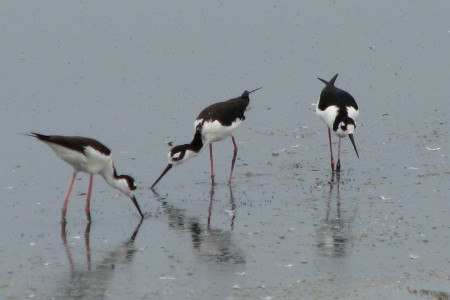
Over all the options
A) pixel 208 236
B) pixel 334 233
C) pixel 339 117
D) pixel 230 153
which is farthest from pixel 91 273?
pixel 339 117

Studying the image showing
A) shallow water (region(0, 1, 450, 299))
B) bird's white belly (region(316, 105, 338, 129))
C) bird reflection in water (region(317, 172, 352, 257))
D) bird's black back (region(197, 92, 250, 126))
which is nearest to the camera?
shallow water (region(0, 1, 450, 299))

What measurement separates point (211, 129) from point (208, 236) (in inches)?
118

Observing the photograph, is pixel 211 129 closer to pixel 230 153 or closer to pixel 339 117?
pixel 230 153

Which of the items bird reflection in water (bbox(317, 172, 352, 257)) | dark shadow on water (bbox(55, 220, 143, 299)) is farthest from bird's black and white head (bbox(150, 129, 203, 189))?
dark shadow on water (bbox(55, 220, 143, 299))

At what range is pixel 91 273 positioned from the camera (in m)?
10.4

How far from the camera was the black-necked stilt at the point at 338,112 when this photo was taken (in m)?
15.0

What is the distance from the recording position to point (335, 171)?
48.5ft

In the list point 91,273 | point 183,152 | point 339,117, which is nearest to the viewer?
point 91,273

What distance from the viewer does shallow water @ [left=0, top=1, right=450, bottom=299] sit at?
10.5 m

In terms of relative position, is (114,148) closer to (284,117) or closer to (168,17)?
(284,117)

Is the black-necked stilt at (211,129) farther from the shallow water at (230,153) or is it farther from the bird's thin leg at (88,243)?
the bird's thin leg at (88,243)

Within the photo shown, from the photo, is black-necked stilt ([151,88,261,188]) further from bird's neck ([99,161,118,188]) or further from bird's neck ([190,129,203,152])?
bird's neck ([99,161,118,188])

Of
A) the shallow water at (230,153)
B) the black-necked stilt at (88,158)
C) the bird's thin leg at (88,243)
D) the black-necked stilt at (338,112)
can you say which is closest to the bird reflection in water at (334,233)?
the shallow water at (230,153)

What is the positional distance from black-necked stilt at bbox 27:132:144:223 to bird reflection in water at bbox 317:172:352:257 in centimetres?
227
